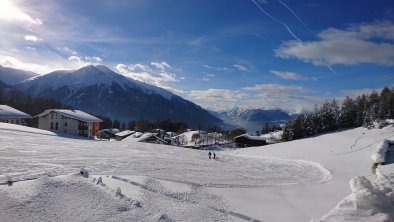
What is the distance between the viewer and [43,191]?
63.2 feet

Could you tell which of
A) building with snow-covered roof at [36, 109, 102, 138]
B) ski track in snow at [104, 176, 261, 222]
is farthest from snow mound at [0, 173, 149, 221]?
building with snow-covered roof at [36, 109, 102, 138]

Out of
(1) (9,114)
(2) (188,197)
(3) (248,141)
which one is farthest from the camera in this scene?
(3) (248,141)

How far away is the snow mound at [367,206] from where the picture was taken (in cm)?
1406

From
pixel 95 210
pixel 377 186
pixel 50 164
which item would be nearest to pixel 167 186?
pixel 95 210

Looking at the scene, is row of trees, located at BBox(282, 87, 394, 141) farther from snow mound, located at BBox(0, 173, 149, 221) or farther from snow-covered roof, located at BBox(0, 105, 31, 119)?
snow mound, located at BBox(0, 173, 149, 221)

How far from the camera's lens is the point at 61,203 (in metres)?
18.5

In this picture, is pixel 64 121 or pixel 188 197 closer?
pixel 188 197

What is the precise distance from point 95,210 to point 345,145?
255 feet

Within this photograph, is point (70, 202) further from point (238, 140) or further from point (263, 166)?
point (238, 140)

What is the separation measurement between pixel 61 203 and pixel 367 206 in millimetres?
14410

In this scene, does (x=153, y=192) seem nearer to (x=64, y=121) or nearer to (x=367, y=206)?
(x=367, y=206)

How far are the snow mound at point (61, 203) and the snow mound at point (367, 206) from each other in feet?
31.4

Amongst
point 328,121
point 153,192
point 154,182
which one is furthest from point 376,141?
point 153,192

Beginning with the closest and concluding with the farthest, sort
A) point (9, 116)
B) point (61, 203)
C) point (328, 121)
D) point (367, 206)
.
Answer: point (367, 206), point (61, 203), point (9, 116), point (328, 121)
